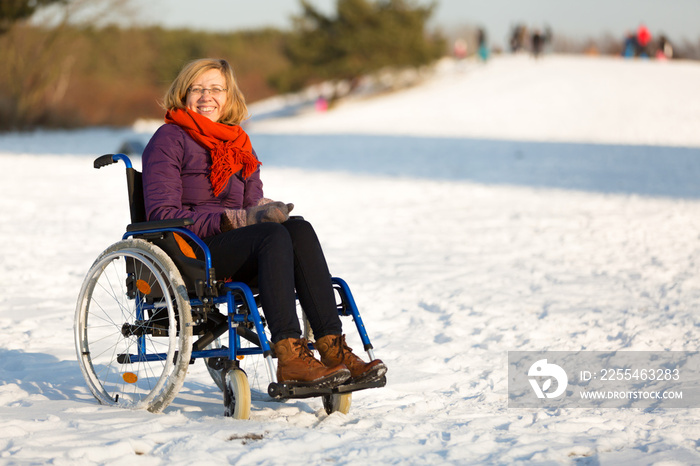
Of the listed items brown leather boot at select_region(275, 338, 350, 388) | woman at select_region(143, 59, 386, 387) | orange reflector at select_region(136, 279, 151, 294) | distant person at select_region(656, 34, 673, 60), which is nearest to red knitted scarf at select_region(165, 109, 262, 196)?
woman at select_region(143, 59, 386, 387)

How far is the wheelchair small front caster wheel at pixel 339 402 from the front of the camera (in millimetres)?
2988

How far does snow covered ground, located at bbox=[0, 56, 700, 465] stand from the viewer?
2.61 meters

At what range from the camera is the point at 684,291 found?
5.32 metres

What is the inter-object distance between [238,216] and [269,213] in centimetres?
15

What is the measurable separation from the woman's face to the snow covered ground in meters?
1.20

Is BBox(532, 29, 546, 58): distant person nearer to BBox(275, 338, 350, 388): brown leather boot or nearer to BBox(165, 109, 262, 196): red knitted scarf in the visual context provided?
BBox(165, 109, 262, 196): red knitted scarf

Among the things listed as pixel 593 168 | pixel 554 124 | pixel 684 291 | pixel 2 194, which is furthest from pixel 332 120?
Answer: pixel 684 291

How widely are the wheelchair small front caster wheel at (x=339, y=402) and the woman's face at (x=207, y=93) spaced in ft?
4.11

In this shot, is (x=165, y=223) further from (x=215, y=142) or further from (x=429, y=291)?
(x=429, y=291)

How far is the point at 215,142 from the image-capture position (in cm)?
323

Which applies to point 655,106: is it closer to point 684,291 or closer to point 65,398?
point 684,291

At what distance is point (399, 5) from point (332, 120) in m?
12.3

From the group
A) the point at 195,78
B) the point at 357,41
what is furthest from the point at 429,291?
the point at 357,41

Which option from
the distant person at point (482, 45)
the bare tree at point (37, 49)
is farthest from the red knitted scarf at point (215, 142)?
the distant person at point (482, 45)
